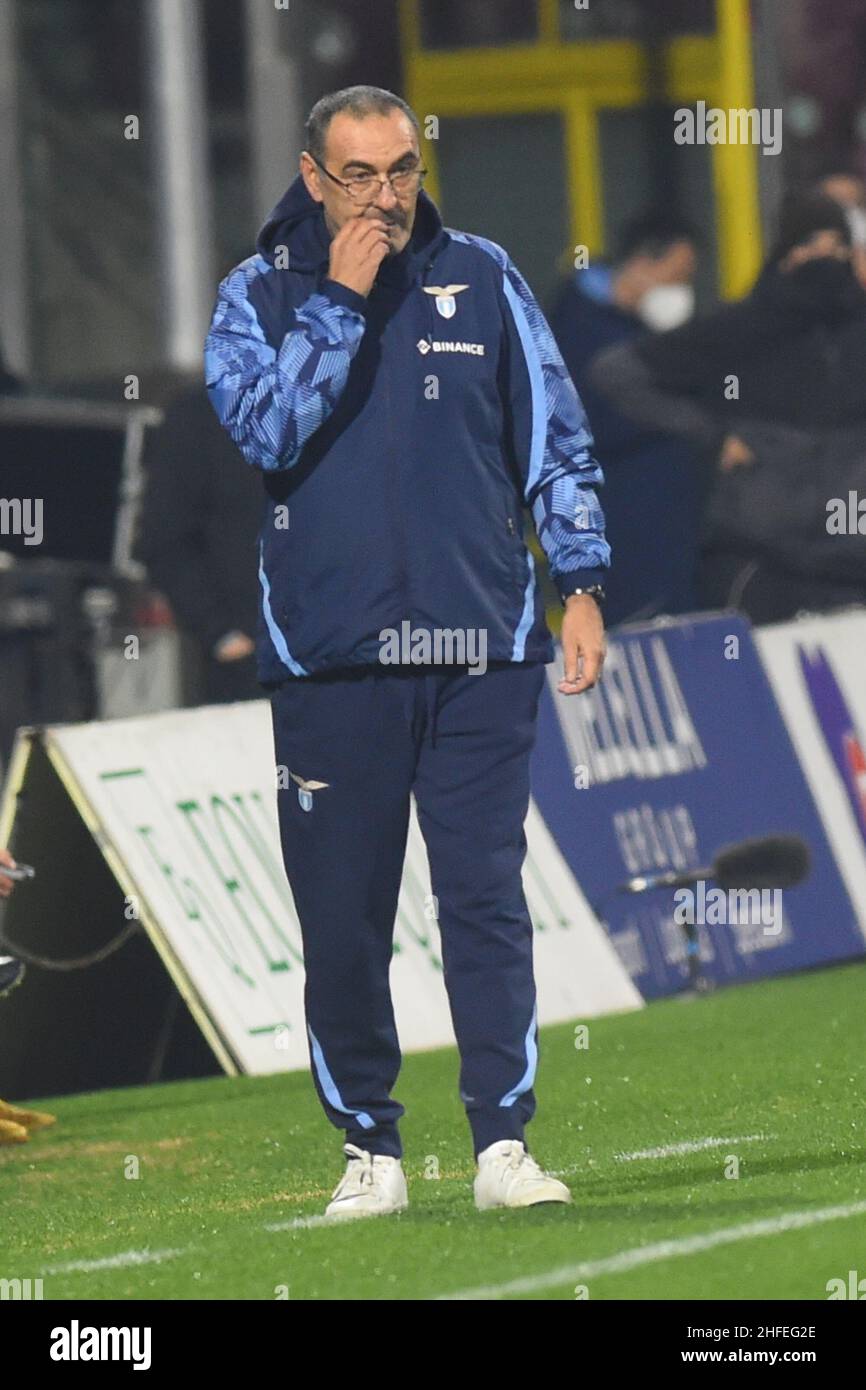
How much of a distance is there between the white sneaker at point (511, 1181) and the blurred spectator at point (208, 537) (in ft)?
18.3

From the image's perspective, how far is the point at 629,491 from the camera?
14.0 meters

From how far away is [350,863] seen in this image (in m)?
6.96

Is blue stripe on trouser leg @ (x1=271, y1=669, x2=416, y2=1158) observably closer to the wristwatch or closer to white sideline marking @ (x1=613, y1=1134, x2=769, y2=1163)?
the wristwatch

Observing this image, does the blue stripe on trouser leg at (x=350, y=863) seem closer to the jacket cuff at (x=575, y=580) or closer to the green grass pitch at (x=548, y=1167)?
the green grass pitch at (x=548, y=1167)

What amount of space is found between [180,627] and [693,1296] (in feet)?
23.3

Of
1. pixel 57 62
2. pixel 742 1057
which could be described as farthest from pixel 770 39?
pixel 742 1057

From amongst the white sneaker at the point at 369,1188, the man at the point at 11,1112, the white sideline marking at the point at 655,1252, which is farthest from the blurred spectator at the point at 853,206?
the white sideline marking at the point at 655,1252

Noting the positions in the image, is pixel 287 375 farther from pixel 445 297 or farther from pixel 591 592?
pixel 591 592

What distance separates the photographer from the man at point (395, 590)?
685 cm

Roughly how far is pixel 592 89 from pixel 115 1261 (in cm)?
1327

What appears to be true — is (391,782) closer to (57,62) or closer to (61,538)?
(61,538)

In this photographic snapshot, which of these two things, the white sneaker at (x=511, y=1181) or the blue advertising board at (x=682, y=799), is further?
the blue advertising board at (x=682, y=799)

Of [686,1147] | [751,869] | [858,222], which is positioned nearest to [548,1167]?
[686,1147]

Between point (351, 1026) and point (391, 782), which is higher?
point (391, 782)
